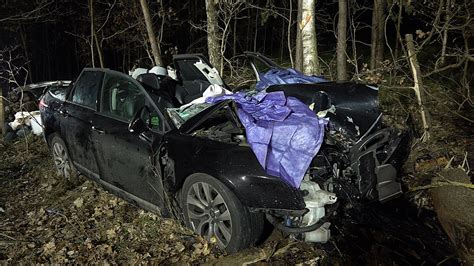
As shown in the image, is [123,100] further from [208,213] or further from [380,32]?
[380,32]

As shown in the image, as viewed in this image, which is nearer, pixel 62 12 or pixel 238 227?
pixel 238 227

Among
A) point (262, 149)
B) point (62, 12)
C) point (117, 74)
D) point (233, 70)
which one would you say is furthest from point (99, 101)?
point (62, 12)

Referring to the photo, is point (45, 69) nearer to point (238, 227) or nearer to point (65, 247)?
point (65, 247)

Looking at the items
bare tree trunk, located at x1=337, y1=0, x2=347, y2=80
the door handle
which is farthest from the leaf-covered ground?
bare tree trunk, located at x1=337, y1=0, x2=347, y2=80

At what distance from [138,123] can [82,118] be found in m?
1.48

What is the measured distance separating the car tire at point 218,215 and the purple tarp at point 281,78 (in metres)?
1.89

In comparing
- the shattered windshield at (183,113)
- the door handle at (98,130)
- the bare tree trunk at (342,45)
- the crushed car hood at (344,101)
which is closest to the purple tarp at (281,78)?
the crushed car hood at (344,101)

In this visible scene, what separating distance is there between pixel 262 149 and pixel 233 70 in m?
6.79

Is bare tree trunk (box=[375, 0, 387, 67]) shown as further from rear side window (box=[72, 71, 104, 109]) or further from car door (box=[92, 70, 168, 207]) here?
car door (box=[92, 70, 168, 207])

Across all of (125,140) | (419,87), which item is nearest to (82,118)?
(125,140)

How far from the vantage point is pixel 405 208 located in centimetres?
465

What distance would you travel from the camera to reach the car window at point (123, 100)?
442 centimetres

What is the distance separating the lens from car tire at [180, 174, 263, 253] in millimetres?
3678

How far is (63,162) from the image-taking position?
20.4 feet
